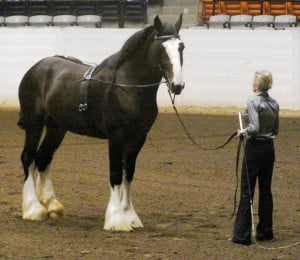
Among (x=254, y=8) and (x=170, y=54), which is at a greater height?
(x=170, y=54)

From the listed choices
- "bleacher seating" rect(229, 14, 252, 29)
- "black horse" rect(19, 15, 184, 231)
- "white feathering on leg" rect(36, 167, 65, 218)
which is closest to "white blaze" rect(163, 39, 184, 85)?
"black horse" rect(19, 15, 184, 231)

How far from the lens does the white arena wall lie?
71.1ft

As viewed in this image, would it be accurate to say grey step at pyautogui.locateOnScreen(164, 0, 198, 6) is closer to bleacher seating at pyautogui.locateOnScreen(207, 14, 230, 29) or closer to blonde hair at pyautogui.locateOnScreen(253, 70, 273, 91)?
bleacher seating at pyautogui.locateOnScreen(207, 14, 230, 29)

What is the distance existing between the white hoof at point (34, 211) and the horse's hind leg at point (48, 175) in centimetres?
9

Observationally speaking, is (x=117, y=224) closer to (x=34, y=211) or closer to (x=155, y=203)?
(x=34, y=211)

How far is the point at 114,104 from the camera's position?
8656mm

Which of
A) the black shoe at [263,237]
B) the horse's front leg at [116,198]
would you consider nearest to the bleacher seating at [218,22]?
the horse's front leg at [116,198]

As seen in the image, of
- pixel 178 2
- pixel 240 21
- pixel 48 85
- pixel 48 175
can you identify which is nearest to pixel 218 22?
pixel 240 21

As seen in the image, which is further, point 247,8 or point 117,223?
point 247,8

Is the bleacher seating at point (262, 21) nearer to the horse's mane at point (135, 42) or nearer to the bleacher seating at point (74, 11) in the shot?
the bleacher seating at point (74, 11)

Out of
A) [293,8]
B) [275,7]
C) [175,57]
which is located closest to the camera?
[175,57]

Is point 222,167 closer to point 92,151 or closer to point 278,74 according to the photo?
point 92,151

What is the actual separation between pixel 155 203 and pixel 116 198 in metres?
1.54

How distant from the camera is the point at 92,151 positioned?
47.5 feet
